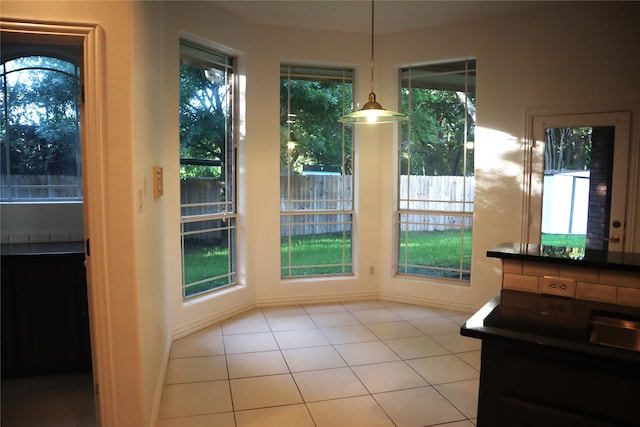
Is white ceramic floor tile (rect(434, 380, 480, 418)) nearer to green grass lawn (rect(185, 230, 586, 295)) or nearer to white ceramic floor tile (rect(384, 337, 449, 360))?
white ceramic floor tile (rect(384, 337, 449, 360))

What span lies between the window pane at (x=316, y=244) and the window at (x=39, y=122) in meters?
2.11

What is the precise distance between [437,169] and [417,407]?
2.65 m

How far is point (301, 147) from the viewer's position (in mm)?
4645

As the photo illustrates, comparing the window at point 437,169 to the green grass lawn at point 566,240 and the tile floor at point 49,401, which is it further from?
the tile floor at point 49,401

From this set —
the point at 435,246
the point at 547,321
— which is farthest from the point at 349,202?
the point at 547,321

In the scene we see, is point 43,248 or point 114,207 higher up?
point 114,207

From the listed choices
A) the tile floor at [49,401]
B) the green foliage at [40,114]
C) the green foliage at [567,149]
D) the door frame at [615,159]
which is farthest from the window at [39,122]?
the green foliage at [567,149]

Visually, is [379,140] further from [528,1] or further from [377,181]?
[528,1]

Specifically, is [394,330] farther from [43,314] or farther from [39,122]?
[39,122]

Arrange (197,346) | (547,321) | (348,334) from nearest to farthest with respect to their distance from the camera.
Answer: (547,321) → (197,346) → (348,334)

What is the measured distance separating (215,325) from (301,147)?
2015 mm

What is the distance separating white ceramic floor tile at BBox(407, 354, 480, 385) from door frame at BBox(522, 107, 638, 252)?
1.55m

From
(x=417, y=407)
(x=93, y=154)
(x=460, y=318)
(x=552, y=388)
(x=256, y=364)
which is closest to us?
(x=552, y=388)

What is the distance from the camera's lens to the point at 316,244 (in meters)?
4.84
